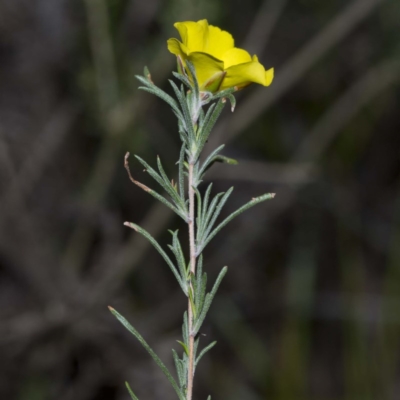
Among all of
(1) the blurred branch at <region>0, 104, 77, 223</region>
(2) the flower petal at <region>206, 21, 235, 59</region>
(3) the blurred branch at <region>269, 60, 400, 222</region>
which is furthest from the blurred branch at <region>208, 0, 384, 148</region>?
(2) the flower petal at <region>206, 21, 235, 59</region>

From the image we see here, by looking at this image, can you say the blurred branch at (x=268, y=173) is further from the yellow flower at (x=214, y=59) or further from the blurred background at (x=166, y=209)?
the yellow flower at (x=214, y=59)

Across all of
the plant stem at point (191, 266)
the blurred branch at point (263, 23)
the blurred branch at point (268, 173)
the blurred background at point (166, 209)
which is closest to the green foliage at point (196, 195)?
the plant stem at point (191, 266)

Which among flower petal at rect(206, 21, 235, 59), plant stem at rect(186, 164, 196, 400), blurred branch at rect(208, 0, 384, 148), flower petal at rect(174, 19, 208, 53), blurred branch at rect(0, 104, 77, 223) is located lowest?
plant stem at rect(186, 164, 196, 400)

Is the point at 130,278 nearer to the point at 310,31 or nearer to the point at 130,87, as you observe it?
the point at 130,87

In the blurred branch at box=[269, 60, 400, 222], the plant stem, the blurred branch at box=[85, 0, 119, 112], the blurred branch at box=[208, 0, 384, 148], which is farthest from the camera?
the blurred branch at box=[269, 60, 400, 222]

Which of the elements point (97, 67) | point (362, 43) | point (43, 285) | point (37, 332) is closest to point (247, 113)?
point (97, 67)

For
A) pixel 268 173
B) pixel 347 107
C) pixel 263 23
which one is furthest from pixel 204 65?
pixel 347 107

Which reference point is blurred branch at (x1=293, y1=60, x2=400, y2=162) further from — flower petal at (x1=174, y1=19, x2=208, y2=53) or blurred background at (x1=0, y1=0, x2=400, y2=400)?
flower petal at (x1=174, y1=19, x2=208, y2=53)
